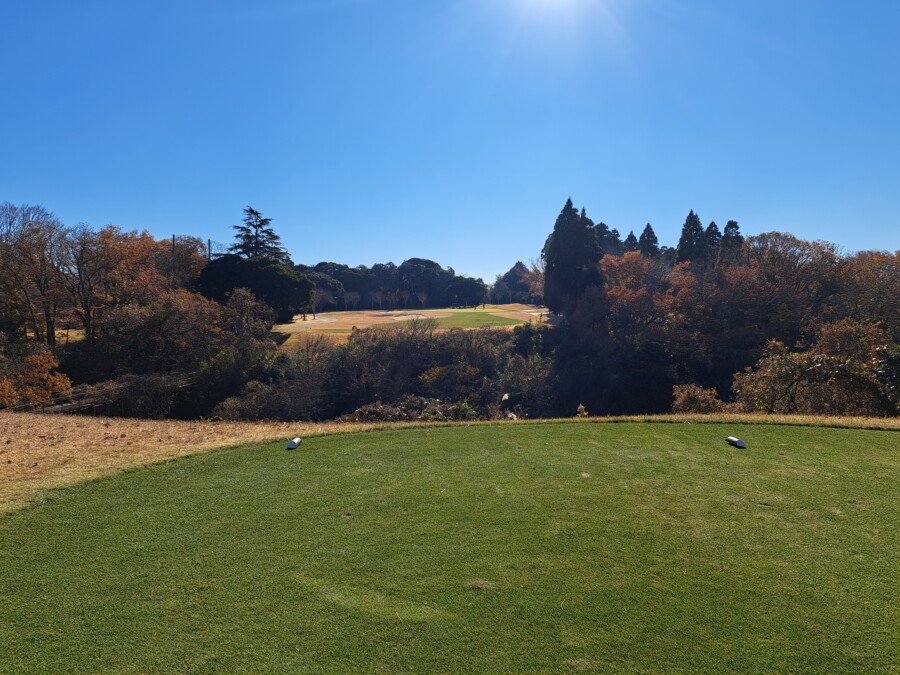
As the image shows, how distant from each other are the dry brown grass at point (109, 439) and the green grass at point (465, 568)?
24.9 inches

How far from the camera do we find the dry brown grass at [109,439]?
627cm

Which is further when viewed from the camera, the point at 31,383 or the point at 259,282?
the point at 259,282

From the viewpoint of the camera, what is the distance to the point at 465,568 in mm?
3834

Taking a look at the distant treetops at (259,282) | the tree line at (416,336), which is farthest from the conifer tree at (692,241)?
the distant treetops at (259,282)

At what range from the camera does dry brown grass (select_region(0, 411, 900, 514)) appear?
6.27m

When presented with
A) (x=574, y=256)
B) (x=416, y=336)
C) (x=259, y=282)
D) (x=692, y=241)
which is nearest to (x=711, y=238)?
(x=692, y=241)

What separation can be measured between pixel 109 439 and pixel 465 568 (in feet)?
28.7

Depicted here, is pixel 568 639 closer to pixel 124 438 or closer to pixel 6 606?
pixel 6 606

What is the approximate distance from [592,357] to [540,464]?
79.6 feet

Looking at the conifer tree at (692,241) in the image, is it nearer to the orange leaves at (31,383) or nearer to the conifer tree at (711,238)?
the conifer tree at (711,238)

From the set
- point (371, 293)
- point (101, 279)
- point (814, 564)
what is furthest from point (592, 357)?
point (371, 293)

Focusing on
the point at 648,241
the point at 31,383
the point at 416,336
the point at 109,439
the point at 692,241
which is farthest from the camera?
the point at 648,241

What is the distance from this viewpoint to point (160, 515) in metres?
5.00

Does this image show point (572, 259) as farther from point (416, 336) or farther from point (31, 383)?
point (31, 383)
